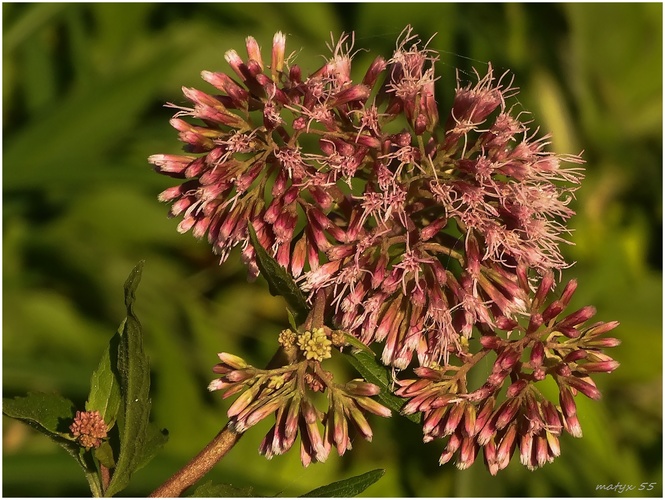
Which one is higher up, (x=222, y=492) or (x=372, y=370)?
(x=372, y=370)

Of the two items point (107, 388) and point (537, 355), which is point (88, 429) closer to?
point (107, 388)

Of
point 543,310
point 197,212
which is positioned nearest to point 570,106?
point 543,310

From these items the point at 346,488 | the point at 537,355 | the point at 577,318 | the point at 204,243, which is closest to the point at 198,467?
the point at 346,488

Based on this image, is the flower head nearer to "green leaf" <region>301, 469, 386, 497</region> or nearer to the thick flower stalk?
the thick flower stalk

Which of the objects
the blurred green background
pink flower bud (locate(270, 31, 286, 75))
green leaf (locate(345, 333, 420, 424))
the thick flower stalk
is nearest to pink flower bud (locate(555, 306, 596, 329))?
the thick flower stalk

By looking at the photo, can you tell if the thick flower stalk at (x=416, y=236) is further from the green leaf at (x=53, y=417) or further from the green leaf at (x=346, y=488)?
the green leaf at (x=53, y=417)

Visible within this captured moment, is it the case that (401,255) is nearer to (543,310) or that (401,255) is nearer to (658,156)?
(543,310)

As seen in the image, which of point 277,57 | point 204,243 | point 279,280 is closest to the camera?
point 279,280
